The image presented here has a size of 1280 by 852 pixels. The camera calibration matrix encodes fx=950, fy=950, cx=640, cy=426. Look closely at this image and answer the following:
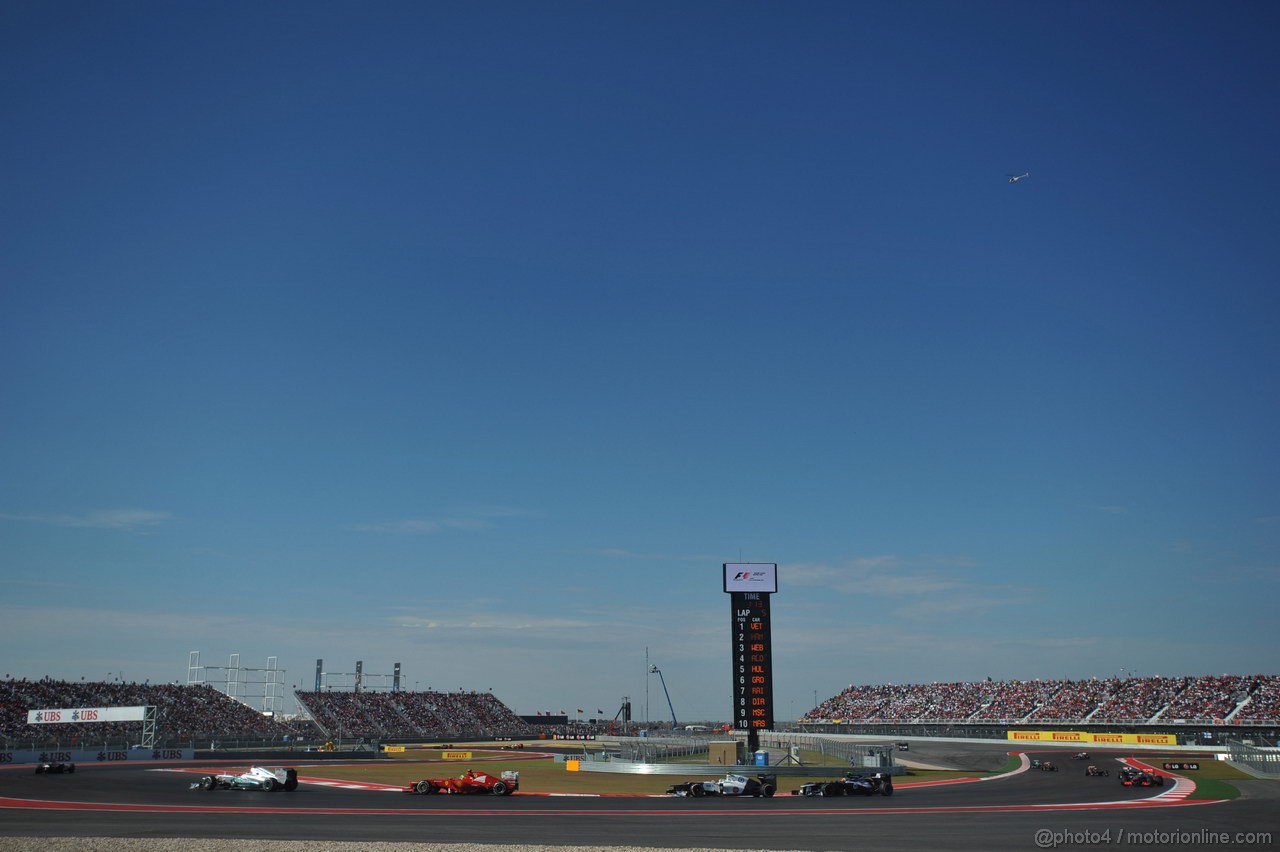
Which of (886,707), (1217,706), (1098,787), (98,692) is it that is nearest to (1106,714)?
(1217,706)

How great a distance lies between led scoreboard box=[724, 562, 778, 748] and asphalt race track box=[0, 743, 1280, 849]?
14.7 m

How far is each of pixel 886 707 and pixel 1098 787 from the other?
321 ft

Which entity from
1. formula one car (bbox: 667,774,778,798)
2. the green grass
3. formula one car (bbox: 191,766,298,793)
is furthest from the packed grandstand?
formula one car (bbox: 667,774,778,798)

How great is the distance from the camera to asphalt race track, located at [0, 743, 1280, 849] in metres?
23.5

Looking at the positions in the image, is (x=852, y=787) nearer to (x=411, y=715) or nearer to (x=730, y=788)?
(x=730, y=788)

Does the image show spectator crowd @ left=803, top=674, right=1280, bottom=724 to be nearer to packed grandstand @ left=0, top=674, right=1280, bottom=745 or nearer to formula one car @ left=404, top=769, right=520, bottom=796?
packed grandstand @ left=0, top=674, right=1280, bottom=745

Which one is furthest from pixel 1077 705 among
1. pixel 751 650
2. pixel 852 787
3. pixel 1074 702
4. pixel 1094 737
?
pixel 852 787

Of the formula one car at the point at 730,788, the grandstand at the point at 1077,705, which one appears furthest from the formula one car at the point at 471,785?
the grandstand at the point at 1077,705

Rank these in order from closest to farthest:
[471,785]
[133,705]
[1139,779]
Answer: [471,785], [1139,779], [133,705]

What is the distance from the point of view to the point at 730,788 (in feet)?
124

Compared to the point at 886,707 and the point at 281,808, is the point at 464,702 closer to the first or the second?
the point at 886,707

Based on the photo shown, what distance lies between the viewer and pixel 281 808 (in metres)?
31.2

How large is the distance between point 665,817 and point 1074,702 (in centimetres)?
9780

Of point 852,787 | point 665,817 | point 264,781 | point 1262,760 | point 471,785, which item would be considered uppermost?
point 665,817
